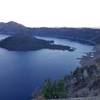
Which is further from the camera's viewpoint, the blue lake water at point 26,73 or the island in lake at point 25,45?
the island in lake at point 25,45

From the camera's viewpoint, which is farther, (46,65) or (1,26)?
(1,26)

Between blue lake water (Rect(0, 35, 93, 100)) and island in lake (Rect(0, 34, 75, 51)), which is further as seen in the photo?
island in lake (Rect(0, 34, 75, 51))

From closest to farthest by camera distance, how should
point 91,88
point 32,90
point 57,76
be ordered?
point 91,88
point 32,90
point 57,76

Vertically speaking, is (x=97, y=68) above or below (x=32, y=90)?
above

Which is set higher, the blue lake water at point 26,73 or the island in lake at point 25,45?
the island in lake at point 25,45

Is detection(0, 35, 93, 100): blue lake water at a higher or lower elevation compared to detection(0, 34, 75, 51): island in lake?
lower

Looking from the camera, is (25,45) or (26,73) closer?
(26,73)

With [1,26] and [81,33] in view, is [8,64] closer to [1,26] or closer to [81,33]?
[81,33]

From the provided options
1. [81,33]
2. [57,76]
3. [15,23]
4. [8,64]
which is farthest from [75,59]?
[15,23]

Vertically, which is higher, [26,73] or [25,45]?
[25,45]

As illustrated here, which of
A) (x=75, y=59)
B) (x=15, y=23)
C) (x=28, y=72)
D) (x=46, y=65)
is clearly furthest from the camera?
(x=15, y=23)
